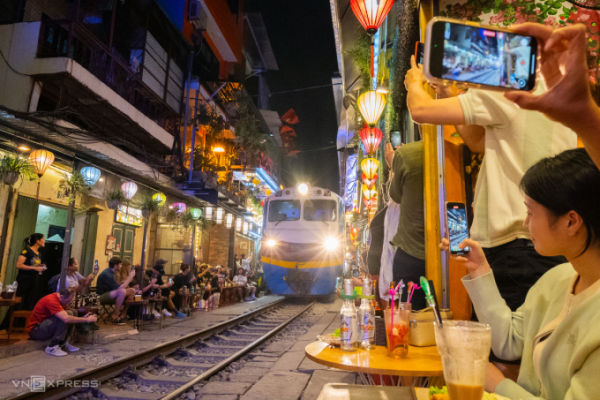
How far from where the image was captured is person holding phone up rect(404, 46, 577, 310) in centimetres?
183

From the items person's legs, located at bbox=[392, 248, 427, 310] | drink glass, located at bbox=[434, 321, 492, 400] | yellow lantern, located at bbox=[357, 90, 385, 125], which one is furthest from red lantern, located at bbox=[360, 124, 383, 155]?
drink glass, located at bbox=[434, 321, 492, 400]

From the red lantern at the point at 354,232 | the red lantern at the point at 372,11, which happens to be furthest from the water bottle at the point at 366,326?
the red lantern at the point at 354,232

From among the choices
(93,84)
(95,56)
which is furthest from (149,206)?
(95,56)

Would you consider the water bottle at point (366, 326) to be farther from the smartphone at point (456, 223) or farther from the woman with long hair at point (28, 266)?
the woman with long hair at point (28, 266)

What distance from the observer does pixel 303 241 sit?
13750mm

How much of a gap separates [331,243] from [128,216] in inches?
279

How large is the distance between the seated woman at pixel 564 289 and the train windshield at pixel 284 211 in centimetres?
1297

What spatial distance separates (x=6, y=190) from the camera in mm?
9289

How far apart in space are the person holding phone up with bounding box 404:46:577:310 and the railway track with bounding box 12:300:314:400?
3.79 meters

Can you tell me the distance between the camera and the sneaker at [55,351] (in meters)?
5.96

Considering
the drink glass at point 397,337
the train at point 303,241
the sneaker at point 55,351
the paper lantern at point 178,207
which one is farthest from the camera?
the paper lantern at point 178,207

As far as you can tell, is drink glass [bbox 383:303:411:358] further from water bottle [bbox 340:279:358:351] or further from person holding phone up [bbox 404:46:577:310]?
person holding phone up [bbox 404:46:577:310]

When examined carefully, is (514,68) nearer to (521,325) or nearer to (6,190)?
(521,325)

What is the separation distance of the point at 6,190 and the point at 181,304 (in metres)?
5.30
